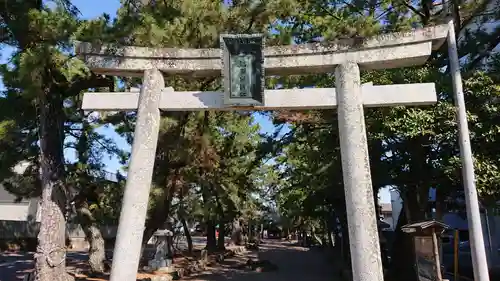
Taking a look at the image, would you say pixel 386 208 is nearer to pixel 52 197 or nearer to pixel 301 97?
pixel 52 197

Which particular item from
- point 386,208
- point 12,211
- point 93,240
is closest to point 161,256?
point 93,240

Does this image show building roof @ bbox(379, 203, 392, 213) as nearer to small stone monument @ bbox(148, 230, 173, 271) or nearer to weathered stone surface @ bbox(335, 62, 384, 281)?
small stone monument @ bbox(148, 230, 173, 271)

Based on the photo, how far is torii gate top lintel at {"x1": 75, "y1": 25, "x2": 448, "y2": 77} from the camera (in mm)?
6652

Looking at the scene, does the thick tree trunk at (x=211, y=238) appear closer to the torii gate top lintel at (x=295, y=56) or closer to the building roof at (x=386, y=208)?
the torii gate top lintel at (x=295, y=56)

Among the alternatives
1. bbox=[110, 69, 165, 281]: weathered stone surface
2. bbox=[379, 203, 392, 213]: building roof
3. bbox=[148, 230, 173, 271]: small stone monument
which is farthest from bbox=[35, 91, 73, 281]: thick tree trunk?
bbox=[379, 203, 392, 213]: building roof

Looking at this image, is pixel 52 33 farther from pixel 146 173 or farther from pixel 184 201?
pixel 184 201

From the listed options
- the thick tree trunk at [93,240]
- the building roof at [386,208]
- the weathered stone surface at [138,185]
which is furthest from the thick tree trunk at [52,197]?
the building roof at [386,208]

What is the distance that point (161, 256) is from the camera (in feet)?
52.6

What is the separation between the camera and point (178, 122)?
1070cm

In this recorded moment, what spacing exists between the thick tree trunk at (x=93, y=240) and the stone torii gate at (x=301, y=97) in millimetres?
7945

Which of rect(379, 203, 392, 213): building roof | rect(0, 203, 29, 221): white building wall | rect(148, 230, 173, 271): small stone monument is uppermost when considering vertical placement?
rect(379, 203, 392, 213): building roof

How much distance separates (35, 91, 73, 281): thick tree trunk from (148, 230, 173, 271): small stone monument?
6074 mm

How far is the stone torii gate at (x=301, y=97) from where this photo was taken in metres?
6.23

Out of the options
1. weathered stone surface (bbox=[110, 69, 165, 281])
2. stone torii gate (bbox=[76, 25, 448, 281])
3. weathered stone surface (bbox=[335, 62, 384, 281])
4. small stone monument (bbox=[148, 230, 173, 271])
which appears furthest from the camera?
small stone monument (bbox=[148, 230, 173, 271])
